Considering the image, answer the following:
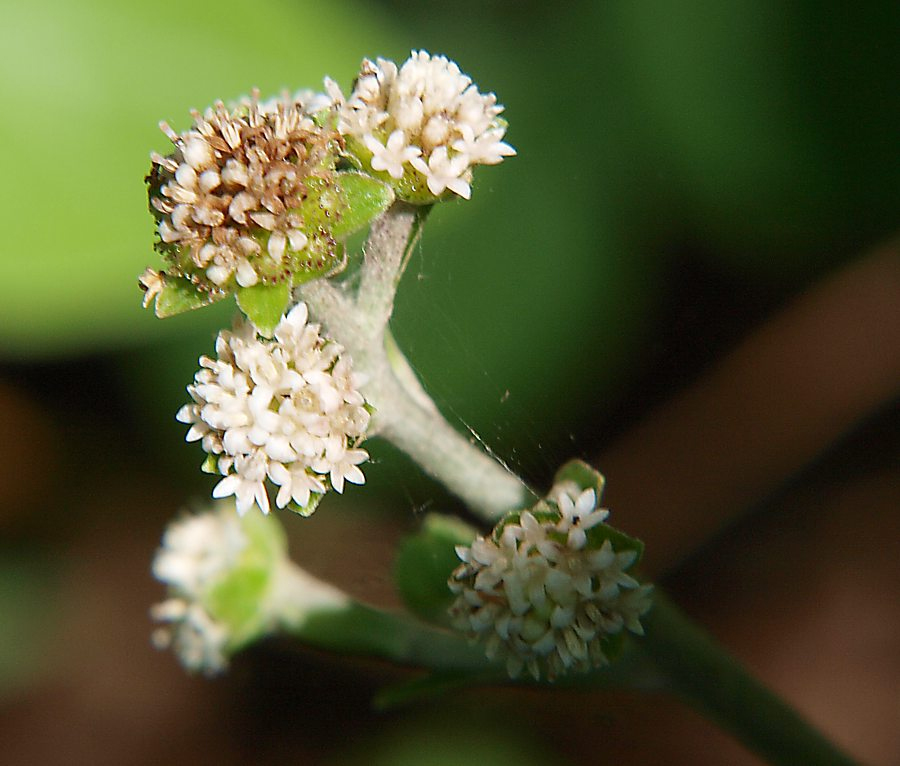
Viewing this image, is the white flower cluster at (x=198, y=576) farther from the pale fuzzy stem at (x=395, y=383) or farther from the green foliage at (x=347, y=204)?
the green foliage at (x=347, y=204)

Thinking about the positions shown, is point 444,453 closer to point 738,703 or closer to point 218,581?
point 738,703

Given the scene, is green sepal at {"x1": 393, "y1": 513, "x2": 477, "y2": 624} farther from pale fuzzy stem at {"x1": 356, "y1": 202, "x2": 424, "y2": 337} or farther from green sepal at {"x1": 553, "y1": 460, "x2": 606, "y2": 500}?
pale fuzzy stem at {"x1": 356, "y1": 202, "x2": 424, "y2": 337}

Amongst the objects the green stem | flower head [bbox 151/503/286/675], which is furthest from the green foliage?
flower head [bbox 151/503/286/675]

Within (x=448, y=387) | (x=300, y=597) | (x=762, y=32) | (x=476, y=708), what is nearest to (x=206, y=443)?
(x=448, y=387)

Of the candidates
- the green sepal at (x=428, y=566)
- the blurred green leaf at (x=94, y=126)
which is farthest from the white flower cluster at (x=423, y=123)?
the blurred green leaf at (x=94, y=126)

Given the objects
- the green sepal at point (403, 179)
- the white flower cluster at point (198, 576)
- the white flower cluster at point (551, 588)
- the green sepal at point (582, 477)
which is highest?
the white flower cluster at point (198, 576)

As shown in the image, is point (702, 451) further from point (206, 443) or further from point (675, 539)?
point (206, 443)
